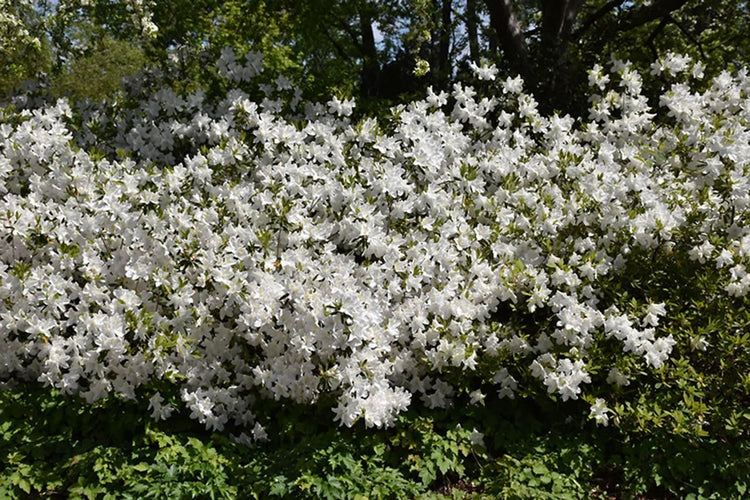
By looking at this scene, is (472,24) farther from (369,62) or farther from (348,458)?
(348,458)

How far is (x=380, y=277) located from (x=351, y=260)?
229mm

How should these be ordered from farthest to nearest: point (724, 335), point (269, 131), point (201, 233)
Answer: point (269, 131)
point (201, 233)
point (724, 335)

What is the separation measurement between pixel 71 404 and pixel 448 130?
11.4ft

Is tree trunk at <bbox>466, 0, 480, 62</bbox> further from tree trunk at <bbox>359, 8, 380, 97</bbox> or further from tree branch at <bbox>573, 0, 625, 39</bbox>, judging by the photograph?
tree trunk at <bbox>359, 8, 380, 97</bbox>

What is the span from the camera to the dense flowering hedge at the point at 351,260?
408cm

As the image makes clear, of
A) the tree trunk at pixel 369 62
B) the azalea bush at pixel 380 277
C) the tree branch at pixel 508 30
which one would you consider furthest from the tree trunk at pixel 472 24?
the azalea bush at pixel 380 277

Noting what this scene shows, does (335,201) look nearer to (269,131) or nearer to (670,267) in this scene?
(269,131)

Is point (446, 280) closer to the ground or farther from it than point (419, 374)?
farther from it

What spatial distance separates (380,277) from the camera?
4410mm

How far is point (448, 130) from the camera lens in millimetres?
5727

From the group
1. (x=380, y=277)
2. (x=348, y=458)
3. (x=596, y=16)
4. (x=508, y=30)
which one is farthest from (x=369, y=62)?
(x=348, y=458)

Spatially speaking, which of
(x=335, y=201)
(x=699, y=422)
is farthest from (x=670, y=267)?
(x=335, y=201)

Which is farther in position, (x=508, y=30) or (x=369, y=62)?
(x=369, y=62)

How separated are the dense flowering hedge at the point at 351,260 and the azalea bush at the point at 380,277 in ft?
0.06
